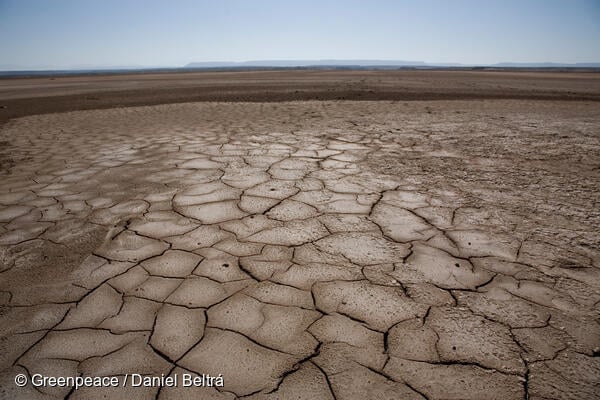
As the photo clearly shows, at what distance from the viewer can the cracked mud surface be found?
1.15m

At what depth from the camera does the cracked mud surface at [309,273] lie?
3.76ft

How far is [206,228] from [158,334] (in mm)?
880

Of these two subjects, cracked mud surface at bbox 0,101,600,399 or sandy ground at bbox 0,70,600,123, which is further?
sandy ground at bbox 0,70,600,123

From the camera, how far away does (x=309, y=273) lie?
5.43 feet

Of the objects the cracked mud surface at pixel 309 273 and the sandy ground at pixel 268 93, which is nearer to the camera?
the cracked mud surface at pixel 309 273

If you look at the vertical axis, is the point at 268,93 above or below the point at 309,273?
above

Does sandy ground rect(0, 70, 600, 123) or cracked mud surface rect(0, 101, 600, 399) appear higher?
sandy ground rect(0, 70, 600, 123)

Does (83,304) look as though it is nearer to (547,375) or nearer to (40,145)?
(547,375)

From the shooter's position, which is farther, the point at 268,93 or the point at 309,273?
the point at 268,93

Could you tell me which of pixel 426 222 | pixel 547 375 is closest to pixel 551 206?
pixel 426 222

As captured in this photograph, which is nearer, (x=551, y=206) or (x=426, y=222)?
(x=426, y=222)

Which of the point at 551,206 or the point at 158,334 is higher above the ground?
the point at 551,206

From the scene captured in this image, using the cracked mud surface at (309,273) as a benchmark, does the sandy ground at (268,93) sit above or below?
above

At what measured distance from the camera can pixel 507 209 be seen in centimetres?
234
